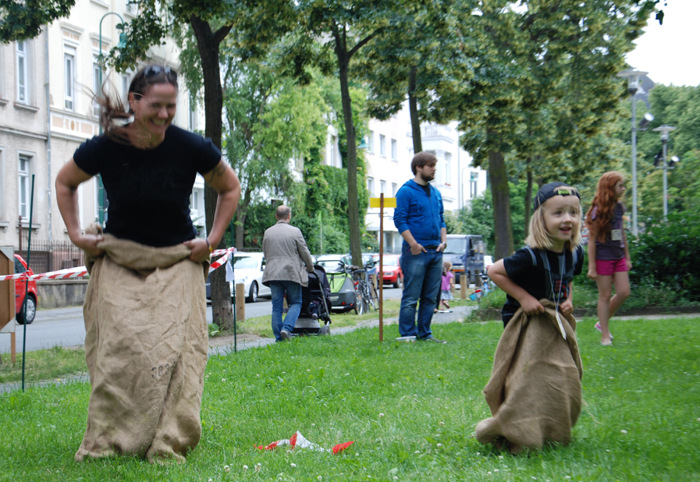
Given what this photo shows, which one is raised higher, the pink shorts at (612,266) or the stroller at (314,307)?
the pink shorts at (612,266)

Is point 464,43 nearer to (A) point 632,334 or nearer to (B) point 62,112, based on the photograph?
(A) point 632,334

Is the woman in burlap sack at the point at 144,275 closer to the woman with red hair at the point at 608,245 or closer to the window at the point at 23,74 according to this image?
the woman with red hair at the point at 608,245

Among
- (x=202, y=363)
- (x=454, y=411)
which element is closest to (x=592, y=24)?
(x=454, y=411)

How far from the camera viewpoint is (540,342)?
13.2 ft

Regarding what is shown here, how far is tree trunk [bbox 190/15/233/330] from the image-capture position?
1212 centimetres

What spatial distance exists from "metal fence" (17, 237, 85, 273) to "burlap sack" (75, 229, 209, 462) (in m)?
23.6

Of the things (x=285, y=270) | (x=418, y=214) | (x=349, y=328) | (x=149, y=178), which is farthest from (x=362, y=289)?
(x=149, y=178)

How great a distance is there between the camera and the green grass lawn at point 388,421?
12.2ft

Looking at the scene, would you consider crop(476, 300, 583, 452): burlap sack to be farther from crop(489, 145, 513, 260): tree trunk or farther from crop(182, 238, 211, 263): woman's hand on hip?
crop(489, 145, 513, 260): tree trunk

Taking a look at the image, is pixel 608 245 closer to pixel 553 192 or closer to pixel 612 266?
pixel 612 266

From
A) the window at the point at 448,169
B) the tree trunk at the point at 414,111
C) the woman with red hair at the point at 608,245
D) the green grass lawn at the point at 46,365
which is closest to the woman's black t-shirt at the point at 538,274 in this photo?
the woman with red hair at the point at 608,245

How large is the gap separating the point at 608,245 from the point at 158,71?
6.38 metres

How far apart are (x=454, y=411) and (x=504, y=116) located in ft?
53.5

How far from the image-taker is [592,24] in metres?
20.8
